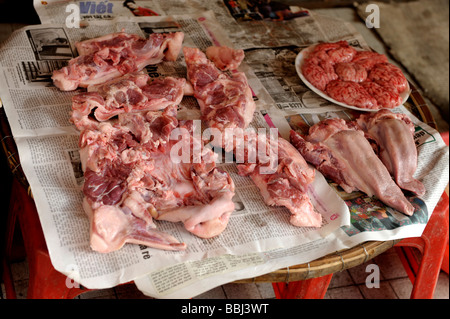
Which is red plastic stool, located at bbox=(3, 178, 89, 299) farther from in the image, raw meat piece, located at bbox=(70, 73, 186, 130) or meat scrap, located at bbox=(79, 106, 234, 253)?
raw meat piece, located at bbox=(70, 73, 186, 130)

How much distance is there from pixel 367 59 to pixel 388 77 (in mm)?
162

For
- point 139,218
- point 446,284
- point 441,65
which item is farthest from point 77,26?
A: point 441,65

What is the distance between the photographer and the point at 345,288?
102 inches

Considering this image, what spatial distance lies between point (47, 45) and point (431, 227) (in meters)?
1.77

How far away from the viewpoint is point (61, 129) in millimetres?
1886

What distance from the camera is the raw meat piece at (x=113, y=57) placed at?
2039 mm

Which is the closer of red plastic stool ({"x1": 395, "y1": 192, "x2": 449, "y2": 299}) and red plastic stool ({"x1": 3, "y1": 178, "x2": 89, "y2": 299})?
red plastic stool ({"x1": 3, "y1": 178, "x2": 89, "y2": 299})

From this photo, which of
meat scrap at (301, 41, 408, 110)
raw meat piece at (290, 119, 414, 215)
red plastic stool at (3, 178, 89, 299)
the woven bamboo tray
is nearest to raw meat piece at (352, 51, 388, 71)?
meat scrap at (301, 41, 408, 110)

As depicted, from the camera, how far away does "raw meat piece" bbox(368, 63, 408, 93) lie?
2387 millimetres

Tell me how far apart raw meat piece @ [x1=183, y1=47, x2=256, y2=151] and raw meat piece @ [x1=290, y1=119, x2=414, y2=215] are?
0.22 m

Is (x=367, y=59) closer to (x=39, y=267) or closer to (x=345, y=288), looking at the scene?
(x=345, y=288)

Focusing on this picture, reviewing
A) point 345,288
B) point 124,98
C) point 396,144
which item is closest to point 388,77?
point 396,144

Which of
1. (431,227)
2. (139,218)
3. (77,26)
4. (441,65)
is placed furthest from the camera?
(441,65)

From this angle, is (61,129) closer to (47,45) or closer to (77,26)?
(47,45)
